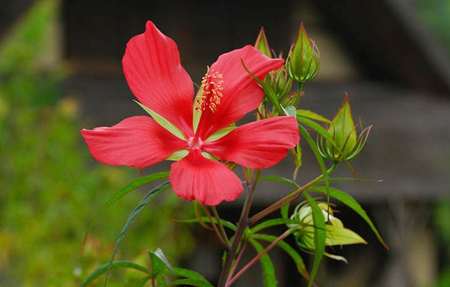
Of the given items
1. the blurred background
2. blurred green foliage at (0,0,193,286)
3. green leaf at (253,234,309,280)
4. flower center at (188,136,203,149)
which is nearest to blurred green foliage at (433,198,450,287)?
the blurred background

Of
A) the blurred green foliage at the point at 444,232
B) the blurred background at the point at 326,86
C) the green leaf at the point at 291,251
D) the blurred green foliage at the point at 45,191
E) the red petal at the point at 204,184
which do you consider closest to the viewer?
the red petal at the point at 204,184

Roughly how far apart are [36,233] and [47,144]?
475 mm

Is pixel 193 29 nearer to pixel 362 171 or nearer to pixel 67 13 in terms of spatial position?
pixel 67 13

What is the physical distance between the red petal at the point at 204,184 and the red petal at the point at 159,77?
2.1 inches

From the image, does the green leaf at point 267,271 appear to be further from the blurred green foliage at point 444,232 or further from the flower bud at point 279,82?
the blurred green foliage at point 444,232

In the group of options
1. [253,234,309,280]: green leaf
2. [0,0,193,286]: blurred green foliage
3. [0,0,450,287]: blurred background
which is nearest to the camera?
[253,234,309,280]: green leaf

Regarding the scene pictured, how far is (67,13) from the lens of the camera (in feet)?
13.4

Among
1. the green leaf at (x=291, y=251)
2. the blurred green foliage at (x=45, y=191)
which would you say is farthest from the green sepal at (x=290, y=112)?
the blurred green foliage at (x=45, y=191)

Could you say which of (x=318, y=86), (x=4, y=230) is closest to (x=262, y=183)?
(x=318, y=86)

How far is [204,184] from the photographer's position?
0.33 meters

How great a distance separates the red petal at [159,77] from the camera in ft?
1.18

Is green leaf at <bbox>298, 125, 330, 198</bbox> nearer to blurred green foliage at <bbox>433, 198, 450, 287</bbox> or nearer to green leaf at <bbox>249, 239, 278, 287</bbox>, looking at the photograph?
green leaf at <bbox>249, 239, 278, 287</bbox>

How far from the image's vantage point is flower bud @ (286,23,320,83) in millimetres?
395

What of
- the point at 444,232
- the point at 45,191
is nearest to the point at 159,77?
the point at 45,191
